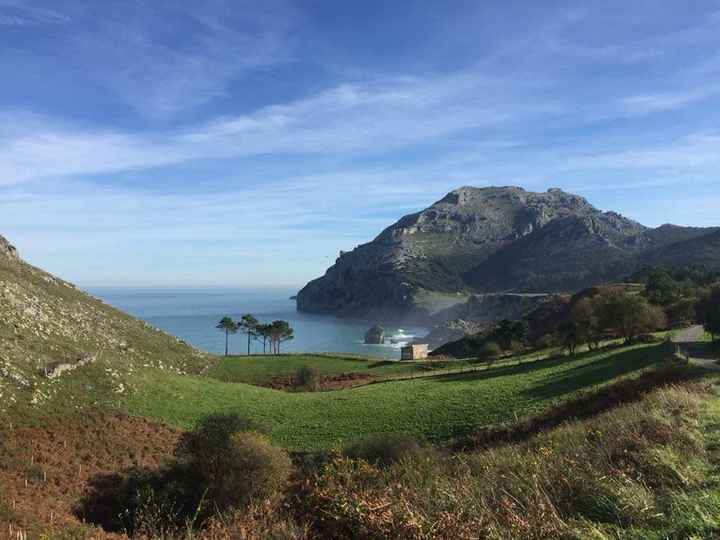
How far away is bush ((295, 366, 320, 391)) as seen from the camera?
6500cm

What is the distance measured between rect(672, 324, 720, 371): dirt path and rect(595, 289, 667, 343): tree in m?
3.30

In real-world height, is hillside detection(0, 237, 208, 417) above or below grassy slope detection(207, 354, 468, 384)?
above

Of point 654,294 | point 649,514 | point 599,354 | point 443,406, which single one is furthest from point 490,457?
point 654,294

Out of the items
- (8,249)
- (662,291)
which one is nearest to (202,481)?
(8,249)

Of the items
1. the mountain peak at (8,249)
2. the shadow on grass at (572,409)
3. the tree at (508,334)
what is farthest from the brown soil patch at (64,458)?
the tree at (508,334)

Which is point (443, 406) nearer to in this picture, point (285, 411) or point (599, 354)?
point (285, 411)

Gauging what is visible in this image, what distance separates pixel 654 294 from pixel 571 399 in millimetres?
76270

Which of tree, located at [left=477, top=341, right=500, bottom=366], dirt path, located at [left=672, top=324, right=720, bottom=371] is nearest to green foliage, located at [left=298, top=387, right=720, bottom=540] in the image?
dirt path, located at [left=672, top=324, right=720, bottom=371]

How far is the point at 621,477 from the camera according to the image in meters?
7.68

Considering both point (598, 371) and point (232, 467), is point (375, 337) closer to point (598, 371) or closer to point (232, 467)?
point (598, 371)

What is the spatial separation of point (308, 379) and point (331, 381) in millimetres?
4714

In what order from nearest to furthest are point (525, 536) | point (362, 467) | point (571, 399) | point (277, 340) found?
1. point (525, 536)
2. point (362, 467)
3. point (571, 399)
4. point (277, 340)

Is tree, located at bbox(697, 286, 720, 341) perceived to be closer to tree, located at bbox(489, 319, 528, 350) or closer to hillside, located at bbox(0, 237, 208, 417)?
tree, located at bbox(489, 319, 528, 350)

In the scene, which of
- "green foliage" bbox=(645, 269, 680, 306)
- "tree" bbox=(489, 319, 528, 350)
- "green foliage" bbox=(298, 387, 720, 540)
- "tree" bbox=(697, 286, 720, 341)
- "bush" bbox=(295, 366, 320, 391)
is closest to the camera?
"green foliage" bbox=(298, 387, 720, 540)
